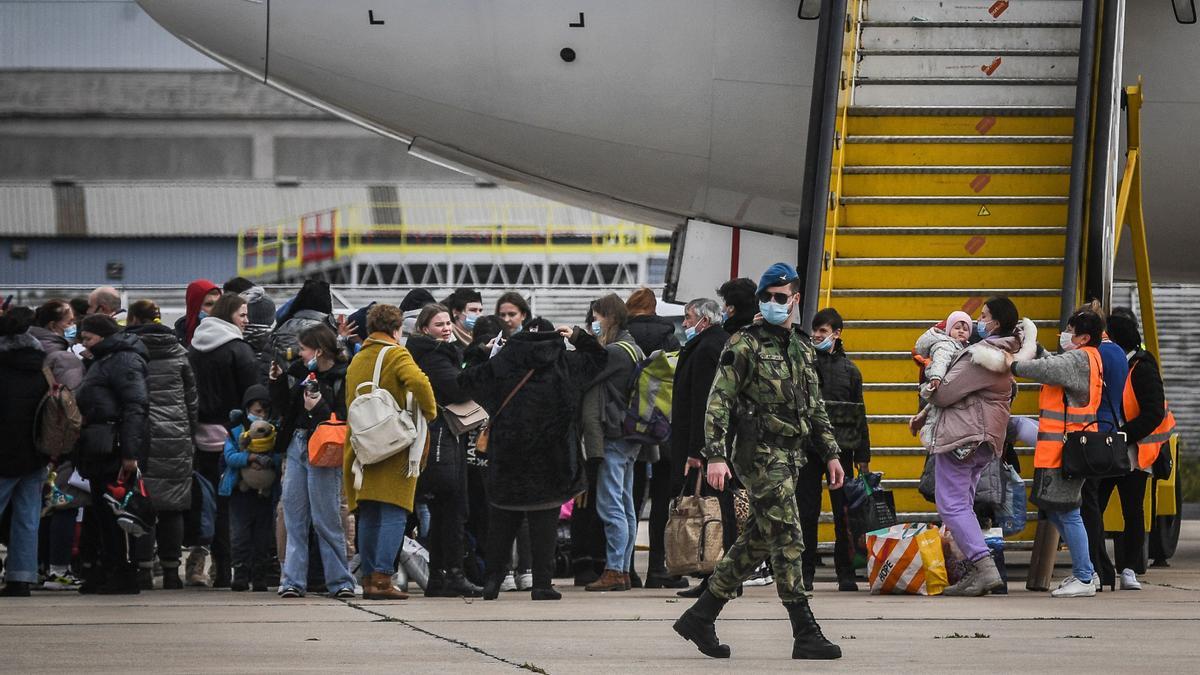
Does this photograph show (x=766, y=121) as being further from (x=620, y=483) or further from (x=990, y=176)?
(x=620, y=483)

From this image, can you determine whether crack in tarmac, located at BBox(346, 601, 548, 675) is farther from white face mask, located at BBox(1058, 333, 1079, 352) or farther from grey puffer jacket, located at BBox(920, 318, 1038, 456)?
white face mask, located at BBox(1058, 333, 1079, 352)

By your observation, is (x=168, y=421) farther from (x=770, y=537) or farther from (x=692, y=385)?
(x=770, y=537)

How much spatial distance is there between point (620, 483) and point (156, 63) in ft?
127

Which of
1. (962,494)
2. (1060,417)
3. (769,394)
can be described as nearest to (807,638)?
(769,394)

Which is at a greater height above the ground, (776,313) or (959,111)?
(959,111)

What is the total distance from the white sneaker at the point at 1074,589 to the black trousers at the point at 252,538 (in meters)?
4.32

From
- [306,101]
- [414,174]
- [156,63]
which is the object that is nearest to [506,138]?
[306,101]

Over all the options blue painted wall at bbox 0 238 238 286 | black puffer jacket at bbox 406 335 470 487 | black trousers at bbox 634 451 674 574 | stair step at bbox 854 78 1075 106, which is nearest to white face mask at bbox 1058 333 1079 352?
stair step at bbox 854 78 1075 106

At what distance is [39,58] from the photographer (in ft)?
151

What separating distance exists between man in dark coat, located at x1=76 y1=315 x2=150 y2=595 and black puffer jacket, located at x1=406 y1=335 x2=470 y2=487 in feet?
5.02

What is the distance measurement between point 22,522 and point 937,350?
502cm

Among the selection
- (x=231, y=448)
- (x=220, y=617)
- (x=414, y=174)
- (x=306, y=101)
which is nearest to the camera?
(x=220, y=617)

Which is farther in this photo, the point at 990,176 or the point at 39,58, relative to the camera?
the point at 39,58

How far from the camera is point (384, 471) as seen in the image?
9.29 meters
